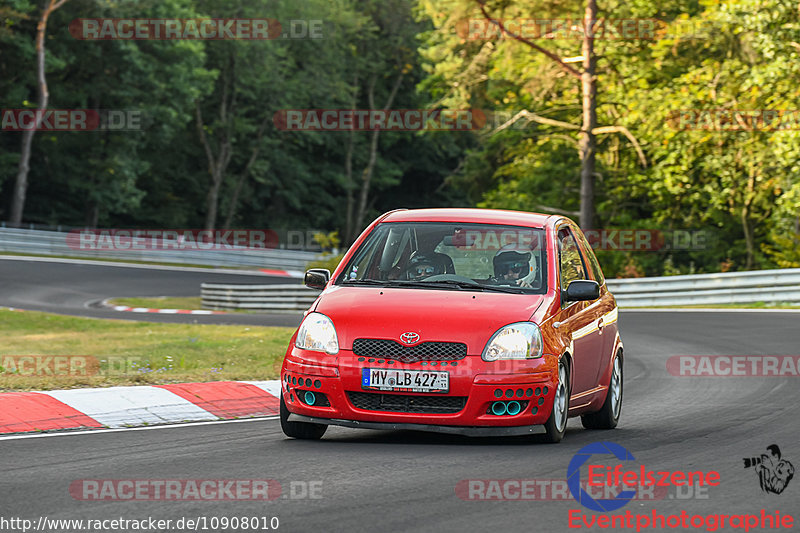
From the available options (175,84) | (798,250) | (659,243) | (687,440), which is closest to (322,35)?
(175,84)

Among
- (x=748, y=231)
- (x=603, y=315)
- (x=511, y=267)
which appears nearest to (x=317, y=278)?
(x=511, y=267)

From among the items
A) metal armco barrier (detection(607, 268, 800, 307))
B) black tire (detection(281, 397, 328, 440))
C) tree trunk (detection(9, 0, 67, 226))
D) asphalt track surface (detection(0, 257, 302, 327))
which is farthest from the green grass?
tree trunk (detection(9, 0, 67, 226))

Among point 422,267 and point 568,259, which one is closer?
point 422,267

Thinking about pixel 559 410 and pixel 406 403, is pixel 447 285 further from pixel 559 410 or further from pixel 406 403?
pixel 559 410

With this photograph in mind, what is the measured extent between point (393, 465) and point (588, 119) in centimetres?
3119

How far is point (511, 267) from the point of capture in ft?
30.4

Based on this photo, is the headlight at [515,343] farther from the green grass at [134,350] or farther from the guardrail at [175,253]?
the guardrail at [175,253]

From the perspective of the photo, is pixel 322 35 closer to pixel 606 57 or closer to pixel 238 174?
pixel 238 174

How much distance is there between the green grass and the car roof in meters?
3.39

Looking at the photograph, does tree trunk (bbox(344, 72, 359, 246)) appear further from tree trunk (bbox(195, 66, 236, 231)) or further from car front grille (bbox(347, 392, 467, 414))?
car front grille (bbox(347, 392, 467, 414))

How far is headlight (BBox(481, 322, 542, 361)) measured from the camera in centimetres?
834

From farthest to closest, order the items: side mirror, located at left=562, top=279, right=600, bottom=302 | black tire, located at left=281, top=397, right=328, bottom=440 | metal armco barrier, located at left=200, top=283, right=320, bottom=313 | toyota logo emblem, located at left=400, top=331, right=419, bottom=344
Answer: metal armco barrier, located at left=200, top=283, right=320, bottom=313, side mirror, located at left=562, top=279, right=600, bottom=302, black tire, located at left=281, top=397, right=328, bottom=440, toyota logo emblem, located at left=400, top=331, right=419, bottom=344

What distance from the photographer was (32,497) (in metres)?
6.38

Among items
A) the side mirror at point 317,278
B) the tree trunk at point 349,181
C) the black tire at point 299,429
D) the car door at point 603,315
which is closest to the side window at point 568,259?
the car door at point 603,315
